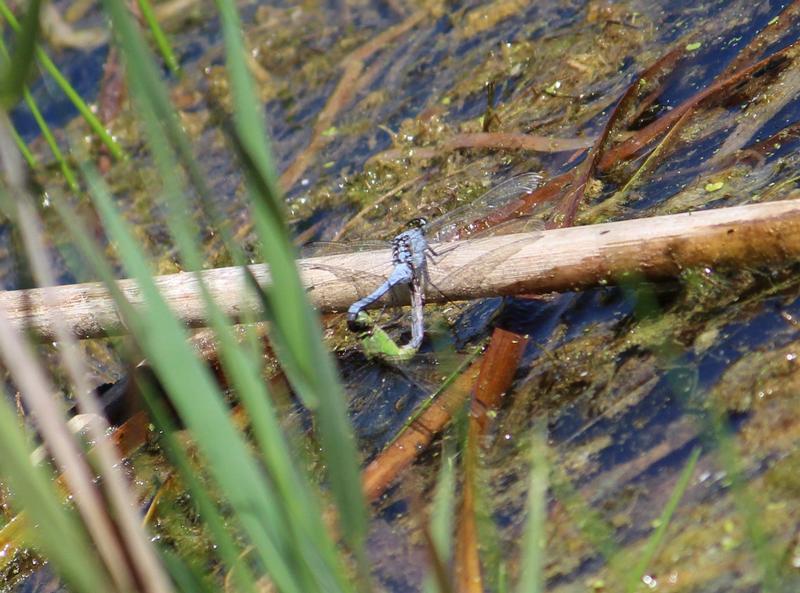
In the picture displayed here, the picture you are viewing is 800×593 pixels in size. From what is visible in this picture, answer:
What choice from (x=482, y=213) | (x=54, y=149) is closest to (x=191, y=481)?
(x=482, y=213)

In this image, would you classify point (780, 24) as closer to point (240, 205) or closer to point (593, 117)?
point (593, 117)

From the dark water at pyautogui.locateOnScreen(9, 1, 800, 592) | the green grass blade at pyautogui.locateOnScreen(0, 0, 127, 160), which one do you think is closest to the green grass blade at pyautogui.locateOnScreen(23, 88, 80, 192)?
the green grass blade at pyautogui.locateOnScreen(0, 0, 127, 160)

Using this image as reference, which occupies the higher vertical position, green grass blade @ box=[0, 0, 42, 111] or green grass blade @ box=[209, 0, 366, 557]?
green grass blade @ box=[0, 0, 42, 111]

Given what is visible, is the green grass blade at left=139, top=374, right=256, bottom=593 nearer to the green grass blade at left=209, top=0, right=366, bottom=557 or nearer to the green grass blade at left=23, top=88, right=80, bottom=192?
the green grass blade at left=209, top=0, right=366, bottom=557

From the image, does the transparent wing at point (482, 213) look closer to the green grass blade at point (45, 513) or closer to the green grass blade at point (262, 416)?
the green grass blade at point (262, 416)

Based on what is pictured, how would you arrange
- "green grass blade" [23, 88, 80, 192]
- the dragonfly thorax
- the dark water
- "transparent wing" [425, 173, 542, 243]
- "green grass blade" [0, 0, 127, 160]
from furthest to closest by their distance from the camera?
"green grass blade" [23, 88, 80, 192] < "green grass blade" [0, 0, 127, 160] < "transparent wing" [425, 173, 542, 243] < the dragonfly thorax < the dark water

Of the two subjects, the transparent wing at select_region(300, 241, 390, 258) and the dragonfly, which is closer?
the dragonfly

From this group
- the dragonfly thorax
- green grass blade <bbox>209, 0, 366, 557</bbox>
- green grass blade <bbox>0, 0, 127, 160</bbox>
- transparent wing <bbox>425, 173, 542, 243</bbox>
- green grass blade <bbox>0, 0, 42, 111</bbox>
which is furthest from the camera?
green grass blade <bbox>0, 0, 127, 160</bbox>

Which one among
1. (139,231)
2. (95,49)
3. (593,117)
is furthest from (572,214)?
(95,49)
